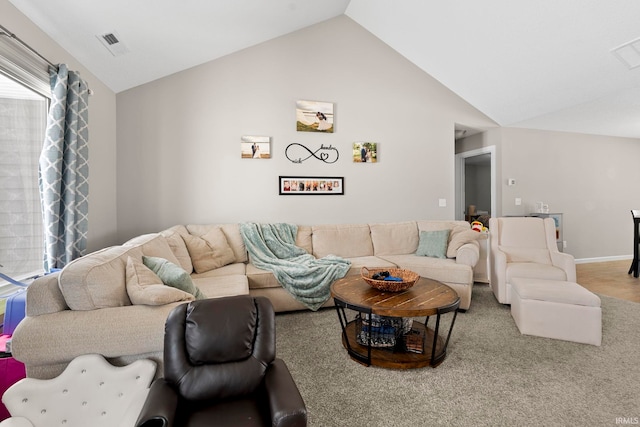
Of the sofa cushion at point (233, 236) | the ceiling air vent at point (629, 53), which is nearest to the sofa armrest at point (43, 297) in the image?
the sofa cushion at point (233, 236)

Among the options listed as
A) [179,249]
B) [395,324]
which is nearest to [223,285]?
[179,249]

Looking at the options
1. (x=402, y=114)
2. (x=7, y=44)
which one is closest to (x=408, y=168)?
(x=402, y=114)

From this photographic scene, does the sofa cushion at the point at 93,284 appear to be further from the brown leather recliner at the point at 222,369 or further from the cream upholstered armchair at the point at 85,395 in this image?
the brown leather recliner at the point at 222,369

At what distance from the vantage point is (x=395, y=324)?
225cm

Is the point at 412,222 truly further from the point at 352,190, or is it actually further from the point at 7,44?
the point at 7,44

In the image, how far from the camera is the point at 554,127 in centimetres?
504

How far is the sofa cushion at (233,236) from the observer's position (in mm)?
3447

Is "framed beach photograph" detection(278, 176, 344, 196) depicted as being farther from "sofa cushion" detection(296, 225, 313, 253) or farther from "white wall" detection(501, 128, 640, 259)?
"white wall" detection(501, 128, 640, 259)

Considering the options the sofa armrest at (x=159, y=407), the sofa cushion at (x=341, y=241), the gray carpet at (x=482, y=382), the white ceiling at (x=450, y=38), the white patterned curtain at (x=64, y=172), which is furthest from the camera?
the sofa cushion at (x=341, y=241)

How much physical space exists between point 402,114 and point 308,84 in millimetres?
→ 1411

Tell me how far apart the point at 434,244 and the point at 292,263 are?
174 centimetres

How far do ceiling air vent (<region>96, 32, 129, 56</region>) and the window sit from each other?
0.67 m

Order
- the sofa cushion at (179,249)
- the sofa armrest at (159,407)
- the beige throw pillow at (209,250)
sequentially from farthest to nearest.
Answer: the beige throw pillow at (209,250)
the sofa cushion at (179,249)
the sofa armrest at (159,407)

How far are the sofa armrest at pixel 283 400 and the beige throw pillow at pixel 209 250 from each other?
1997mm
